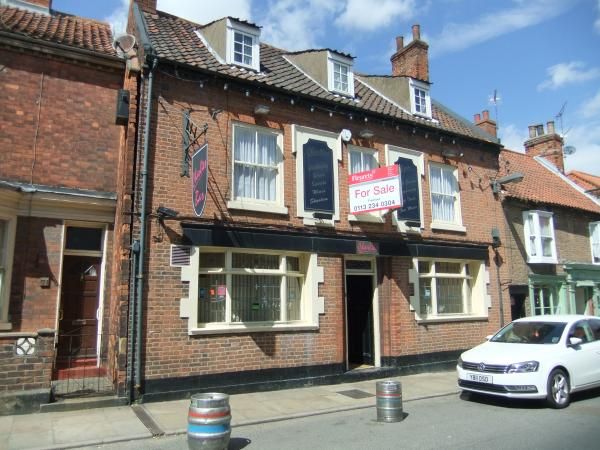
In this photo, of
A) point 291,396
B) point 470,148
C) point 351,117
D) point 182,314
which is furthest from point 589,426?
point 470,148

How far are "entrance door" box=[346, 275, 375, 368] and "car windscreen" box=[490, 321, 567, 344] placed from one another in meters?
3.40

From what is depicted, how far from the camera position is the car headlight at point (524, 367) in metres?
8.75

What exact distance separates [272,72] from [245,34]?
1150 millimetres

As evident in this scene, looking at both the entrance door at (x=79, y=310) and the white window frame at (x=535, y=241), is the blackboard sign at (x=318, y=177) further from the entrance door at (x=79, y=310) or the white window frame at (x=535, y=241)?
the white window frame at (x=535, y=241)

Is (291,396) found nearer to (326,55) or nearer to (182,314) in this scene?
(182,314)

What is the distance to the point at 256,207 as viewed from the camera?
1094 cm

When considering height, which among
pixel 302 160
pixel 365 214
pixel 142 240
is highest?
pixel 302 160

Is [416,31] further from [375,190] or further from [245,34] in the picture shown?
[375,190]

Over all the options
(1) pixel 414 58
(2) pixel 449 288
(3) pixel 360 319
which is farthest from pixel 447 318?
(1) pixel 414 58

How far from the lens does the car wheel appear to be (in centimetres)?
877

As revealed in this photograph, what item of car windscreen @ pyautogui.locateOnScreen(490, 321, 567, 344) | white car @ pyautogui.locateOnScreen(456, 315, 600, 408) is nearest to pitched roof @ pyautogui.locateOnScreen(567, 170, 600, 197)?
white car @ pyautogui.locateOnScreen(456, 315, 600, 408)

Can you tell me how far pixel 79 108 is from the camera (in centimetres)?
1159

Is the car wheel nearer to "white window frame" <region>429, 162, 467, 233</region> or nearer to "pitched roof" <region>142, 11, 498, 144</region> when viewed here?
"white window frame" <region>429, 162, 467, 233</region>

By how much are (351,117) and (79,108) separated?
6.70 meters
